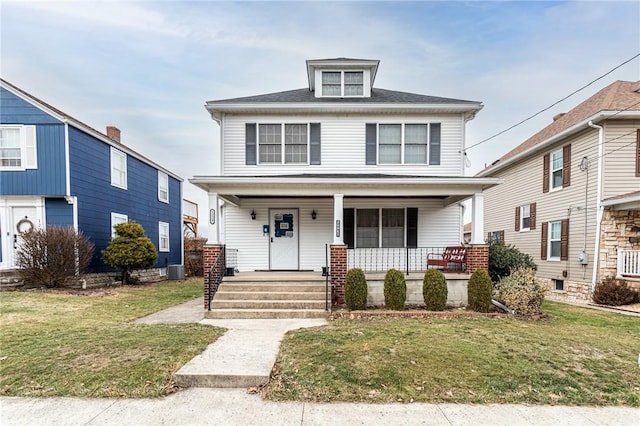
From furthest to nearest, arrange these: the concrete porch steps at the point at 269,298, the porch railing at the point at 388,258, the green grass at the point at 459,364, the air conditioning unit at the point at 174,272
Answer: the air conditioning unit at the point at 174,272
the porch railing at the point at 388,258
the concrete porch steps at the point at 269,298
the green grass at the point at 459,364

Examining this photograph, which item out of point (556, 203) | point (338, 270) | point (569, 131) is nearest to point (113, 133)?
point (338, 270)

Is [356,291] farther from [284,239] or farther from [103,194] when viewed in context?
[103,194]

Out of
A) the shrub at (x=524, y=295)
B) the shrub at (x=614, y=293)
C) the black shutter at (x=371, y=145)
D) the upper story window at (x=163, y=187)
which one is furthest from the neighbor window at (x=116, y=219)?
the shrub at (x=614, y=293)

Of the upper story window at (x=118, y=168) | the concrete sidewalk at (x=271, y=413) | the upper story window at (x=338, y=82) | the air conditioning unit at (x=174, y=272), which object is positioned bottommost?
the air conditioning unit at (x=174, y=272)

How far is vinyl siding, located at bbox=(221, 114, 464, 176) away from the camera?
9.48m

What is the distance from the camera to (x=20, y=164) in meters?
10.5

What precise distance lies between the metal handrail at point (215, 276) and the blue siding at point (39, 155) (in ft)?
23.9

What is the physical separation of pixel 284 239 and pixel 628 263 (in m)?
10.9

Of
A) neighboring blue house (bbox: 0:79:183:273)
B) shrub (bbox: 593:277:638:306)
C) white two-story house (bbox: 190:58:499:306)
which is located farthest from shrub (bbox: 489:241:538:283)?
neighboring blue house (bbox: 0:79:183:273)

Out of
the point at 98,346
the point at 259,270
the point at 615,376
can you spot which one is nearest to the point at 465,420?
the point at 615,376

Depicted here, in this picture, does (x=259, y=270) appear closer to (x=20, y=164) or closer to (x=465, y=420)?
(x=465, y=420)

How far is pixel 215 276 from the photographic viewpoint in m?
7.62

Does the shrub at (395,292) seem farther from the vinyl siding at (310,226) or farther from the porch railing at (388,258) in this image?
the vinyl siding at (310,226)

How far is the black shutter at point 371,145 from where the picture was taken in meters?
9.57
